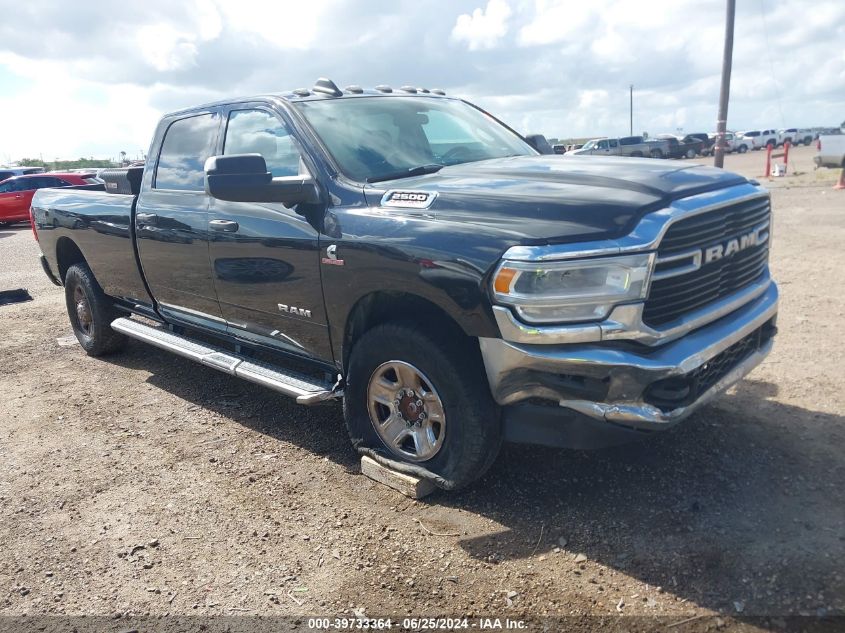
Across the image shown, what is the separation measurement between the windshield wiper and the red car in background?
780 inches

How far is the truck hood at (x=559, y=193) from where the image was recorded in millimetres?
2953

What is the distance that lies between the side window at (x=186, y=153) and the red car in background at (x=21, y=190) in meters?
17.7

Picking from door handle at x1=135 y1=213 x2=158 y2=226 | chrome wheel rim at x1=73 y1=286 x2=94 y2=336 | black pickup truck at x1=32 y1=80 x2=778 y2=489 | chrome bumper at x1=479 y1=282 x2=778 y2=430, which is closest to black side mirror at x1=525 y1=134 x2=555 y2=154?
black pickup truck at x1=32 y1=80 x2=778 y2=489

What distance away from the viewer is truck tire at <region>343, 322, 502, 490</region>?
130 inches

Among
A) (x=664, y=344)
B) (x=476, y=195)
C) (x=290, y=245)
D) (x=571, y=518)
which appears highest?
(x=476, y=195)

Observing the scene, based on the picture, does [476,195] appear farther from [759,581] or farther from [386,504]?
[759,581]

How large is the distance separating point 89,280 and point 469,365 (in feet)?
14.7

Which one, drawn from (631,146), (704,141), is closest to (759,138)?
(704,141)

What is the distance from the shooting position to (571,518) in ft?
11.2

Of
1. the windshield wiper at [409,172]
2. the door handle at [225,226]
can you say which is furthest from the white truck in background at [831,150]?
the door handle at [225,226]

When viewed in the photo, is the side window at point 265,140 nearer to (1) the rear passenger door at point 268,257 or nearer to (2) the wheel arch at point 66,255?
(1) the rear passenger door at point 268,257

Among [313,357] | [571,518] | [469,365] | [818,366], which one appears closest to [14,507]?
[313,357]

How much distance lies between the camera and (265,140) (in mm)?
4406

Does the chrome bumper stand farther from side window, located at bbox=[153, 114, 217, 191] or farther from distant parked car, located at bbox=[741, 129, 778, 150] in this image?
distant parked car, located at bbox=[741, 129, 778, 150]
